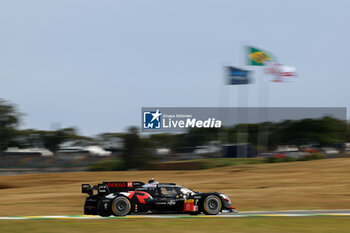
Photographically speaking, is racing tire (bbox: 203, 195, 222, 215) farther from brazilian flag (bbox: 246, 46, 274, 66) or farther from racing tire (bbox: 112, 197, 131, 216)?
brazilian flag (bbox: 246, 46, 274, 66)

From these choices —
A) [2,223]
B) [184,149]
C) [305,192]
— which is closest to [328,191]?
[305,192]

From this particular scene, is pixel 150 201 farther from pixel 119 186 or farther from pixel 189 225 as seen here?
pixel 189 225

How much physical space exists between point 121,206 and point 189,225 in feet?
9.48

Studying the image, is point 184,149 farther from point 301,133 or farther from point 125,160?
point 301,133

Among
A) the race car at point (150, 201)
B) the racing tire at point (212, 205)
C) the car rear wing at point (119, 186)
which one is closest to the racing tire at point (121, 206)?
the race car at point (150, 201)

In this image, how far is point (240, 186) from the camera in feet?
105

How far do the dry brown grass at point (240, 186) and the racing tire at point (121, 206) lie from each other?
17.7ft

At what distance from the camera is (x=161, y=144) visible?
209 ft

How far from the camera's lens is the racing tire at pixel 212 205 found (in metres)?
16.9

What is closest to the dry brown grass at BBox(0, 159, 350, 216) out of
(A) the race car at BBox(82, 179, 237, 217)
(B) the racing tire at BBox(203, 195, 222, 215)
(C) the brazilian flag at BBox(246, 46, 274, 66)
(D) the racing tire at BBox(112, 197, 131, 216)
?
(A) the race car at BBox(82, 179, 237, 217)

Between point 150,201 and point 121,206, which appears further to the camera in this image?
point 150,201

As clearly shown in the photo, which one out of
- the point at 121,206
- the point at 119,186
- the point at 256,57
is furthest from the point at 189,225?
the point at 256,57

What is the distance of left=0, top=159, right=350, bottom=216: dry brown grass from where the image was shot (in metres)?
23.4

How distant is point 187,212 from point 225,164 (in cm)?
3066
